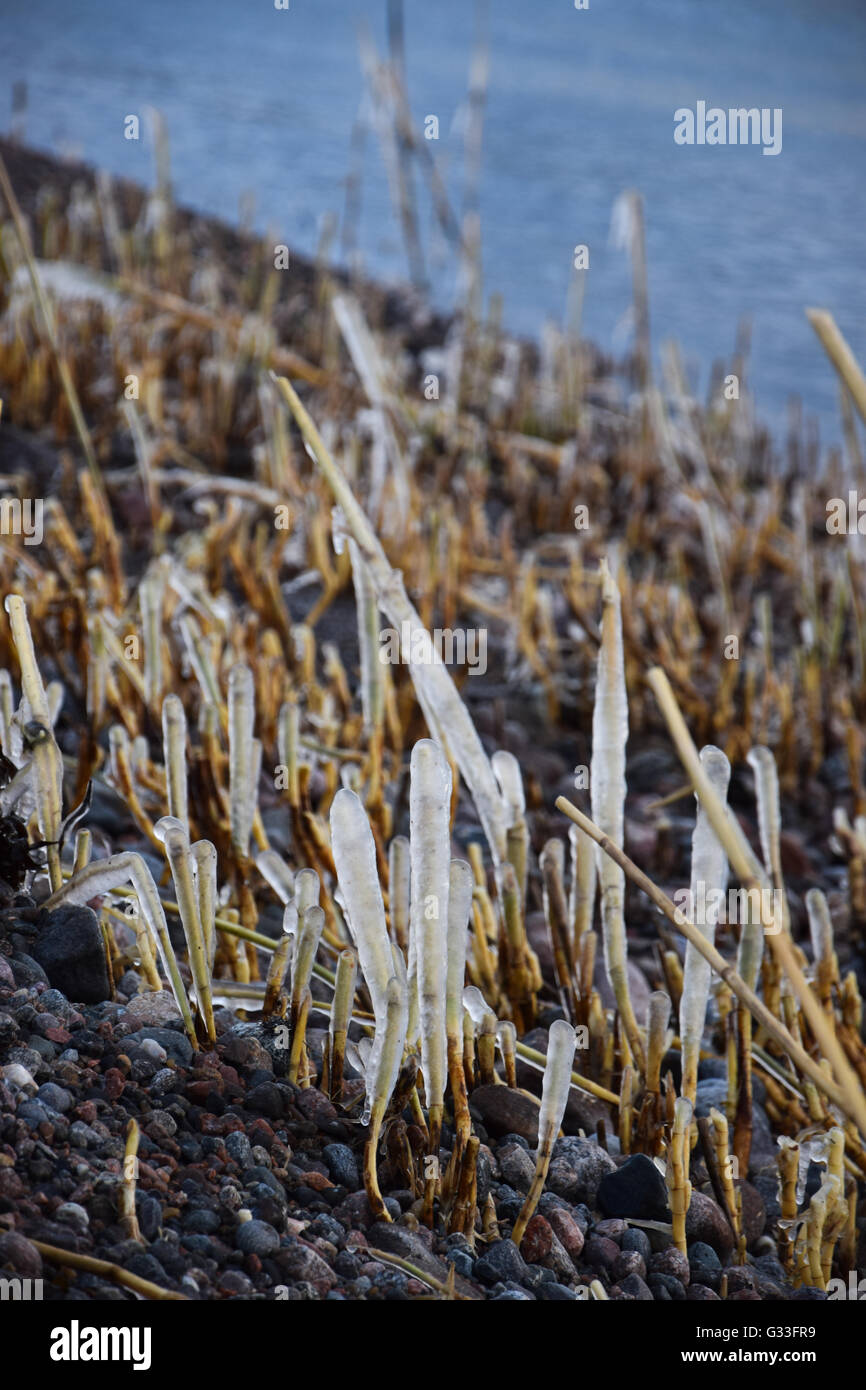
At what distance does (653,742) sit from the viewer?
1.60 meters

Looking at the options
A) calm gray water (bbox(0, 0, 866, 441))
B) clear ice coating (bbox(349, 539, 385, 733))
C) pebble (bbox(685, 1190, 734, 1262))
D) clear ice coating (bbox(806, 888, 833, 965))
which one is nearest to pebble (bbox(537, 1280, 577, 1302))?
pebble (bbox(685, 1190, 734, 1262))

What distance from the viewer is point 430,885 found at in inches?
24.8

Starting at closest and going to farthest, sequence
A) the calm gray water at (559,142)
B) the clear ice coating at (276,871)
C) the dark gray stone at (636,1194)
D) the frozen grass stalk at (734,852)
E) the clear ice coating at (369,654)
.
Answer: the frozen grass stalk at (734,852) → the dark gray stone at (636,1194) → the clear ice coating at (276,871) → the clear ice coating at (369,654) → the calm gray water at (559,142)

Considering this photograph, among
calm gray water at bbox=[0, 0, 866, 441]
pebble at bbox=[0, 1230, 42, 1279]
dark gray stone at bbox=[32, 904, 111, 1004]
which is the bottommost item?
pebble at bbox=[0, 1230, 42, 1279]

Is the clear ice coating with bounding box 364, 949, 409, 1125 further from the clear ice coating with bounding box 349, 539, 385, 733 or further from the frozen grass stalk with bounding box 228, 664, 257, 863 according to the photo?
the clear ice coating with bounding box 349, 539, 385, 733

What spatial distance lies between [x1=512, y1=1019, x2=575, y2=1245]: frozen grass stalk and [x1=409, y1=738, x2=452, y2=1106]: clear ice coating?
0.21ft

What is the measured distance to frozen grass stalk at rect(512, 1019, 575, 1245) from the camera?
60 centimetres

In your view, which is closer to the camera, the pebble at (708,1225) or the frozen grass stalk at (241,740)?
the pebble at (708,1225)

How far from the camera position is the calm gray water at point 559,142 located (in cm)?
395

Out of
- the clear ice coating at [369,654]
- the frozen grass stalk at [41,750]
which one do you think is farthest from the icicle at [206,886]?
the clear ice coating at [369,654]

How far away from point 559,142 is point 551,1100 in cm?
540

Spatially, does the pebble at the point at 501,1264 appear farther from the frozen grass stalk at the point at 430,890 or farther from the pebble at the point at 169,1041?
the pebble at the point at 169,1041

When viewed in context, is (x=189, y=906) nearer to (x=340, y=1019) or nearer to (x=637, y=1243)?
(x=340, y=1019)

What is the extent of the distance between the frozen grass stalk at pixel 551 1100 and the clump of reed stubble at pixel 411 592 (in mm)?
31
